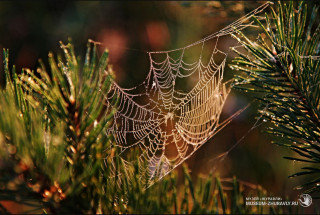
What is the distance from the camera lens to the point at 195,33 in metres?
1.00

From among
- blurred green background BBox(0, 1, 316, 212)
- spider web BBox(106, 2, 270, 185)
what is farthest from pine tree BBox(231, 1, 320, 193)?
blurred green background BBox(0, 1, 316, 212)

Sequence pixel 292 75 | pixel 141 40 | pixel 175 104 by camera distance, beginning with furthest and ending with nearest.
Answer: pixel 141 40, pixel 175 104, pixel 292 75

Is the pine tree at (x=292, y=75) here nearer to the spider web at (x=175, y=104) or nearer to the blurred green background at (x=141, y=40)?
the spider web at (x=175, y=104)

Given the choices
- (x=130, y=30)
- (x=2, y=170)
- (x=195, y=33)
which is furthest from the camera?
(x=130, y=30)

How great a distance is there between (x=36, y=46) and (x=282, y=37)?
110 centimetres

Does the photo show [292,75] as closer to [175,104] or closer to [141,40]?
[175,104]

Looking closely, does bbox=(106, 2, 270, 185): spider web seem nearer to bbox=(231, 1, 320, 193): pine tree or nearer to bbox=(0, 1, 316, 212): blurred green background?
bbox=(0, 1, 316, 212): blurred green background

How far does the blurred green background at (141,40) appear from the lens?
83 cm

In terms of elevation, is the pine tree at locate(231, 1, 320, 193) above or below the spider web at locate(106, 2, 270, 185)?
below

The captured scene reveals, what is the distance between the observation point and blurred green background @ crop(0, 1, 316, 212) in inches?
32.7

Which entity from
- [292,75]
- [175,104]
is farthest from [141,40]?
[292,75]

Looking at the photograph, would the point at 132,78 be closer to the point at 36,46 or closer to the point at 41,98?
the point at 36,46

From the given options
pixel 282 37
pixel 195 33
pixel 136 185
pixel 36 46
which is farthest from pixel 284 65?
pixel 36 46

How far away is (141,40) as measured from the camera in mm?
1133
